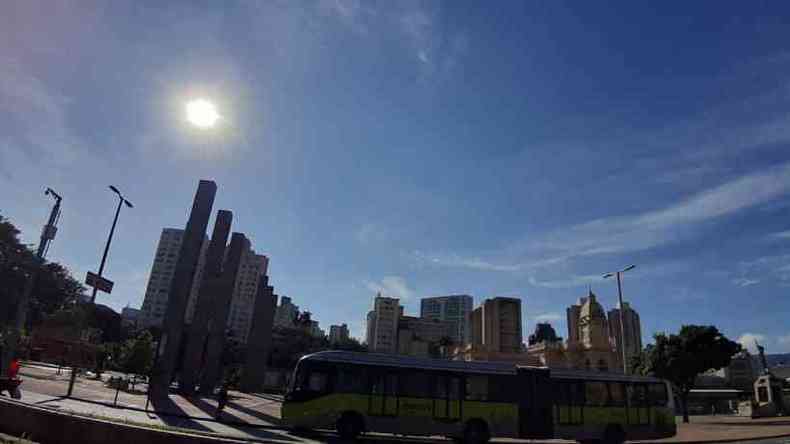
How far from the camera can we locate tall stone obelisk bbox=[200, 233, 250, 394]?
132ft

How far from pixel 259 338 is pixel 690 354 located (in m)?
42.4

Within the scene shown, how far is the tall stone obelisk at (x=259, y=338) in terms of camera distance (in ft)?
166

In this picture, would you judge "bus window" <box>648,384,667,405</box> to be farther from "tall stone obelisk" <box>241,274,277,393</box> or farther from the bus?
"tall stone obelisk" <box>241,274,277,393</box>

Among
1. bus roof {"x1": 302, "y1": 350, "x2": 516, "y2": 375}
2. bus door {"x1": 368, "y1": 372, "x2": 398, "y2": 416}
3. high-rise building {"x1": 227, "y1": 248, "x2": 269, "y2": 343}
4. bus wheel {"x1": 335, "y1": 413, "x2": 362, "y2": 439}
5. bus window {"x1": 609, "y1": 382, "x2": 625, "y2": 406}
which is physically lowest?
bus wheel {"x1": 335, "y1": 413, "x2": 362, "y2": 439}

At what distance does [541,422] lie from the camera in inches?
759

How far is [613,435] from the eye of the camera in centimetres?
2045

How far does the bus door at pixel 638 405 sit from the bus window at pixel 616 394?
477mm

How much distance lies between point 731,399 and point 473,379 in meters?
71.8

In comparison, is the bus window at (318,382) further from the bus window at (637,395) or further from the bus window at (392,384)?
the bus window at (637,395)

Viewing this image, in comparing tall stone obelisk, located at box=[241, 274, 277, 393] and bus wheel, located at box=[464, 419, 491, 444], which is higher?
tall stone obelisk, located at box=[241, 274, 277, 393]

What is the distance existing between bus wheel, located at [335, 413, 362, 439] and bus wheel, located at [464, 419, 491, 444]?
4312 mm

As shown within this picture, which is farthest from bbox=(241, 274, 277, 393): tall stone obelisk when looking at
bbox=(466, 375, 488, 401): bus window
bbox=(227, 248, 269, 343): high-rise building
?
bbox=(227, 248, 269, 343): high-rise building

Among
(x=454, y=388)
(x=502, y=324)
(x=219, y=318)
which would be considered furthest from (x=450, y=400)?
(x=502, y=324)

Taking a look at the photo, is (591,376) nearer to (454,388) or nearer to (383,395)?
(454,388)
